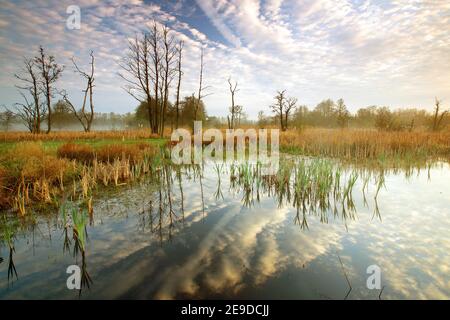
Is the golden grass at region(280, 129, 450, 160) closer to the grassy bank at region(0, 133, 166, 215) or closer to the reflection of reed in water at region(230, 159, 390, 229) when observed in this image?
the reflection of reed in water at region(230, 159, 390, 229)

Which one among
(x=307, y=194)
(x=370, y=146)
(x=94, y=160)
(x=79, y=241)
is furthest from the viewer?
(x=370, y=146)

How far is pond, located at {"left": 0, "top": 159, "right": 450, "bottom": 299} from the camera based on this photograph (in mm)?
2184

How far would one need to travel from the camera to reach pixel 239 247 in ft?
9.78

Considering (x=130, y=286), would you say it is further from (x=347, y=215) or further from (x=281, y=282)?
(x=347, y=215)

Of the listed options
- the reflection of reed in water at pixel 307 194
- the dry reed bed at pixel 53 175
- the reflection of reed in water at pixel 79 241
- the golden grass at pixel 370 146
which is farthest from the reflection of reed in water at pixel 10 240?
the golden grass at pixel 370 146

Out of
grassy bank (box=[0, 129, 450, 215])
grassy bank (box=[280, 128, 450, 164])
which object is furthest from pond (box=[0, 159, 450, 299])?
grassy bank (box=[280, 128, 450, 164])

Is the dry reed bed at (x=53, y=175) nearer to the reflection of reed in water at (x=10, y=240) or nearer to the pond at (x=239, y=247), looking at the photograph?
the reflection of reed in water at (x=10, y=240)

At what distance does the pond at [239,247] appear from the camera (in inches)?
86.0

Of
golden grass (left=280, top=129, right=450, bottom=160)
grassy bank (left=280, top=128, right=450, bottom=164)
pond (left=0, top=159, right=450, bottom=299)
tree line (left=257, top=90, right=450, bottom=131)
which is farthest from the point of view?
tree line (left=257, top=90, right=450, bottom=131)

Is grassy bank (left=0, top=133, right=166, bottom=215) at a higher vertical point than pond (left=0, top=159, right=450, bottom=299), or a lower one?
higher

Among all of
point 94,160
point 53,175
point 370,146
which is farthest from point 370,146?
point 53,175

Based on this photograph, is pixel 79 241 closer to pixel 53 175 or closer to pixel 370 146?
pixel 53 175
